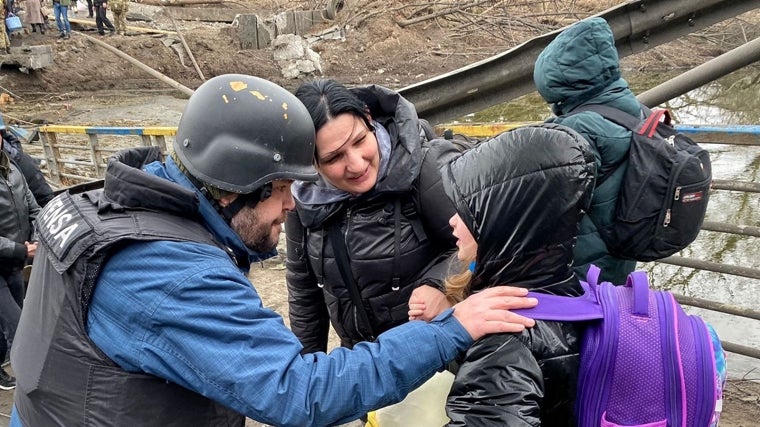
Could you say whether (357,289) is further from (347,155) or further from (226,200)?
(226,200)

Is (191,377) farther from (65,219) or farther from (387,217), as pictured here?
(387,217)

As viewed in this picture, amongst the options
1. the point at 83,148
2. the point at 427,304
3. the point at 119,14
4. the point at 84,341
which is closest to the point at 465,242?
the point at 427,304

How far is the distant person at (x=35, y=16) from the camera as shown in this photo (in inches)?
705

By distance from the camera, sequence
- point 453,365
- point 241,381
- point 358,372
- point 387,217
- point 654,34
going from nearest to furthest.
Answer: point 241,381, point 358,372, point 453,365, point 387,217, point 654,34

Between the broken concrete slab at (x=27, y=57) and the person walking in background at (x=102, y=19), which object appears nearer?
the broken concrete slab at (x=27, y=57)

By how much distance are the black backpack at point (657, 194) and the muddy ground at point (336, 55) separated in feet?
41.1

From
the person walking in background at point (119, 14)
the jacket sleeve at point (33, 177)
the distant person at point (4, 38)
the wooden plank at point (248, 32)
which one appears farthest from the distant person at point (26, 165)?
the person walking in background at point (119, 14)

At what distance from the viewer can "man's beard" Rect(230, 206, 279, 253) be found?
66.8 inches

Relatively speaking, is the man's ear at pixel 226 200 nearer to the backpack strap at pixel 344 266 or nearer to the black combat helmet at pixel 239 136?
the black combat helmet at pixel 239 136

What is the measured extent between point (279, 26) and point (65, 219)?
18987mm

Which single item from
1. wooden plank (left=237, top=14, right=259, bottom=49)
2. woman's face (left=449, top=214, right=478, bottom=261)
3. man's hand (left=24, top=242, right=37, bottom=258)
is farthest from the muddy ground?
woman's face (left=449, top=214, right=478, bottom=261)

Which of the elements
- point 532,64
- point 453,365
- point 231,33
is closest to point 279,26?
point 231,33

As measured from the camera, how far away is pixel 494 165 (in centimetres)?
143

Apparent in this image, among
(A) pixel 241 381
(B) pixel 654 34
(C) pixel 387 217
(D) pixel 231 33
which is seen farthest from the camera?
(D) pixel 231 33
